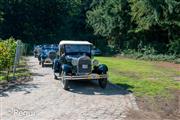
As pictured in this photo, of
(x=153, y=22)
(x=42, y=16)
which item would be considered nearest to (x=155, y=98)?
(x=153, y=22)

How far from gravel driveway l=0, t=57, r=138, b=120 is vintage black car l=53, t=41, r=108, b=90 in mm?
543

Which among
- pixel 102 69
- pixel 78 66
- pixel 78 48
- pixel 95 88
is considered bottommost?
pixel 95 88

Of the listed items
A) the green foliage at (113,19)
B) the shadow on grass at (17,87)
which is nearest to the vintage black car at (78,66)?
the shadow on grass at (17,87)

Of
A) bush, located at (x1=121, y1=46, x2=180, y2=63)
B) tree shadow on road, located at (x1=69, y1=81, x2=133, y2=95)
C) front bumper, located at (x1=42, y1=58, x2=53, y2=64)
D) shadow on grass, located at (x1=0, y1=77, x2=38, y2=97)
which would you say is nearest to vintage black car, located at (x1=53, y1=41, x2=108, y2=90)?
tree shadow on road, located at (x1=69, y1=81, x2=133, y2=95)

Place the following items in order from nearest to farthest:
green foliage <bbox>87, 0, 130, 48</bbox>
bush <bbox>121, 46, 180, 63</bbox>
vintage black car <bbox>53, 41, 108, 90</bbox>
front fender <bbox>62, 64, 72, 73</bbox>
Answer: vintage black car <bbox>53, 41, 108, 90</bbox>, front fender <bbox>62, 64, 72, 73</bbox>, bush <bbox>121, 46, 180, 63</bbox>, green foliage <bbox>87, 0, 130, 48</bbox>

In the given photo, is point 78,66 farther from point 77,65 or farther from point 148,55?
point 148,55

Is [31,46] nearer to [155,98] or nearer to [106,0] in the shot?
[106,0]

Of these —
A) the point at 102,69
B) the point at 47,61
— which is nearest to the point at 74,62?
the point at 102,69

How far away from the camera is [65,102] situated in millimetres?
14375

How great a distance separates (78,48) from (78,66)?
245 centimetres

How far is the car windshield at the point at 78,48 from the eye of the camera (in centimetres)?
2031

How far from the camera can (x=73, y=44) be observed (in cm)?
2055

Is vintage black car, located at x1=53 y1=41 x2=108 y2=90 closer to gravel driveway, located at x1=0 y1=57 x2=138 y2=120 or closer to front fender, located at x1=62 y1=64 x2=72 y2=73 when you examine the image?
front fender, located at x1=62 y1=64 x2=72 y2=73

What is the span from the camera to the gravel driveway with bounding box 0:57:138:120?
12008mm
